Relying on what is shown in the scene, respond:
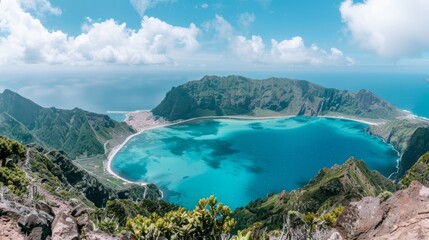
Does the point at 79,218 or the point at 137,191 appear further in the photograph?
the point at 137,191

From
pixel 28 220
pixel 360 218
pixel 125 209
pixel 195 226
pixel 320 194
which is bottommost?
pixel 320 194

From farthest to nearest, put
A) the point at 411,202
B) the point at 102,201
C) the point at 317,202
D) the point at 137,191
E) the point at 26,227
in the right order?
1. the point at 137,191
2. the point at 102,201
3. the point at 317,202
4. the point at 26,227
5. the point at 411,202

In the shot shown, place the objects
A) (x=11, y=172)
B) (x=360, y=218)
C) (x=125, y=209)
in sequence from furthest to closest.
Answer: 1. (x=125, y=209)
2. (x=11, y=172)
3. (x=360, y=218)

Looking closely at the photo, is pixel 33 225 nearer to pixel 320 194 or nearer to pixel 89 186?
pixel 320 194

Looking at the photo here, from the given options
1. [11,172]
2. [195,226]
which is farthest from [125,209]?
[195,226]

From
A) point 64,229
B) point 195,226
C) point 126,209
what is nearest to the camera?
point 195,226

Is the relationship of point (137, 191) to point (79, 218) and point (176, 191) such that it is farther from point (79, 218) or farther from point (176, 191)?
point (79, 218)

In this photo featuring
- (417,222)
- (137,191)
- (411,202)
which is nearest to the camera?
(417,222)

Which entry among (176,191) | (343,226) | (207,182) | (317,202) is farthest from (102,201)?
(343,226)

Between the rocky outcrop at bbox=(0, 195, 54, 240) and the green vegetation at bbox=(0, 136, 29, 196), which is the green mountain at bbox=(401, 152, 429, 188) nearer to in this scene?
the rocky outcrop at bbox=(0, 195, 54, 240)
